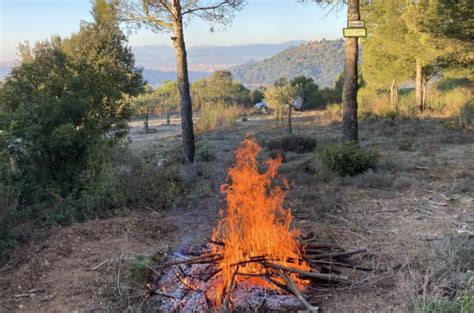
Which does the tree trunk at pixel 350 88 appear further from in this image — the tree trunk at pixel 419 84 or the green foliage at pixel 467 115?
the tree trunk at pixel 419 84

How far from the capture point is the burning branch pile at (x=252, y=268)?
357cm

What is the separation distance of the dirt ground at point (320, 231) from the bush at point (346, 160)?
10.6 inches

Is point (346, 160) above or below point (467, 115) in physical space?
below

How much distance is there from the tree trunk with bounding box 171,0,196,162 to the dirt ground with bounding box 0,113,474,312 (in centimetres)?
97

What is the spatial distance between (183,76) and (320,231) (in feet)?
19.7

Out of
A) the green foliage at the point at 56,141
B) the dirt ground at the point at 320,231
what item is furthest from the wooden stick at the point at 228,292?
the green foliage at the point at 56,141

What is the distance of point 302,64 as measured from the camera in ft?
326

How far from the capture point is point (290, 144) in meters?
12.1

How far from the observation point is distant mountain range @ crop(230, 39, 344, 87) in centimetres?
9016

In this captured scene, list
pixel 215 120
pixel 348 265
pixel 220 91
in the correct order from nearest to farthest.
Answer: pixel 348 265
pixel 215 120
pixel 220 91

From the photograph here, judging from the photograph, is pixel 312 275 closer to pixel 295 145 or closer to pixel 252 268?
pixel 252 268

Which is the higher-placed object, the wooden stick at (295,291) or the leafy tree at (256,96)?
the leafy tree at (256,96)

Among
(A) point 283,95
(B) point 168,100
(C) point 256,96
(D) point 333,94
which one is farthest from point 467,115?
(C) point 256,96

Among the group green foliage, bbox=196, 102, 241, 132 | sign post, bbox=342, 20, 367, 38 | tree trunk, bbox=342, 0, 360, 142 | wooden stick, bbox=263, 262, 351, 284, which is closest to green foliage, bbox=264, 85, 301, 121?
green foliage, bbox=196, 102, 241, 132
